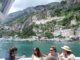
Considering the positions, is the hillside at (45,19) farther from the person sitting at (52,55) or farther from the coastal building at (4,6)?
the coastal building at (4,6)

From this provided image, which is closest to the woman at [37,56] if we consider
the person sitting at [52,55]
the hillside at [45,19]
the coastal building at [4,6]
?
the person sitting at [52,55]

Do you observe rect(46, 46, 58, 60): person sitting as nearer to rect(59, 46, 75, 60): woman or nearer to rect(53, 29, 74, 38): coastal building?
rect(59, 46, 75, 60): woman

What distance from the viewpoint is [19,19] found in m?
9.70

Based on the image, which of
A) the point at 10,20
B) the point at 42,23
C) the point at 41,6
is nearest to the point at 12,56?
the point at 10,20

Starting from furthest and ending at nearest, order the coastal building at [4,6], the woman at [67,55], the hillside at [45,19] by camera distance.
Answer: the hillside at [45,19], the woman at [67,55], the coastal building at [4,6]

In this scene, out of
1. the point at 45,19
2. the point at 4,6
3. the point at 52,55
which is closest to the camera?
the point at 4,6

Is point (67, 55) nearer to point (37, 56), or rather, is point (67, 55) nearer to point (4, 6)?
point (37, 56)

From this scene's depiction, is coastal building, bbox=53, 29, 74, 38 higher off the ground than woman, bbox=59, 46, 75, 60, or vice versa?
woman, bbox=59, 46, 75, 60

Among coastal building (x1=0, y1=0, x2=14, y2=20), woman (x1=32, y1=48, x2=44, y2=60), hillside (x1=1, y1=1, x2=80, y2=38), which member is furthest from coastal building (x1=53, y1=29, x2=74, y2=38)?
coastal building (x1=0, y1=0, x2=14, y2=20)

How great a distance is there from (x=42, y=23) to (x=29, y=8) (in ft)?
5.15

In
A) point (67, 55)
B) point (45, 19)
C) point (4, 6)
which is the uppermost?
point (4, 6)

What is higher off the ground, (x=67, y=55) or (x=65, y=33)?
(x=67, y=55)

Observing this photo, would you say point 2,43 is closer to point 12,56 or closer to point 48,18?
point 48,18

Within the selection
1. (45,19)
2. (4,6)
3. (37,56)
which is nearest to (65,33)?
(45,19)
